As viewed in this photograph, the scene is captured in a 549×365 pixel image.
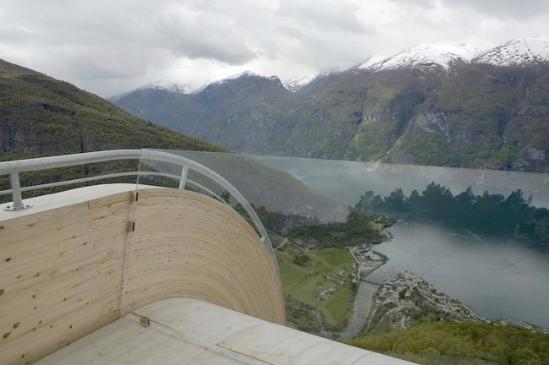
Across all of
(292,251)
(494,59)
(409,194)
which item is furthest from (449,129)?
(292,251)

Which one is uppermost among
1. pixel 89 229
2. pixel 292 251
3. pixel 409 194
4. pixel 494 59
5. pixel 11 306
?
pixel 494 59

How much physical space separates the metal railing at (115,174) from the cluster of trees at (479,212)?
57559 millimetres

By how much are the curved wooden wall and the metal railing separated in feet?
0.57

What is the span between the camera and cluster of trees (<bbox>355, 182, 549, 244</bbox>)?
62.6 m

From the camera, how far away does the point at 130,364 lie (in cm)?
284

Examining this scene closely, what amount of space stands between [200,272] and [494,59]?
213890 mm

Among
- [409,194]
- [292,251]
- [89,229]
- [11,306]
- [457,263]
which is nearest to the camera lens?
[11,306]

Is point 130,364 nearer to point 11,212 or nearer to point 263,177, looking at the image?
point 11,212

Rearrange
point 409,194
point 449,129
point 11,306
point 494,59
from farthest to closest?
point 494,59 < point 449,129 < point 409,194 < point 11,306

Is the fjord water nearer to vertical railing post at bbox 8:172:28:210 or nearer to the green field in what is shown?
the green field

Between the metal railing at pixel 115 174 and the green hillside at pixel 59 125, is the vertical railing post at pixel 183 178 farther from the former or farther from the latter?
the green hillside at pixel 59 125

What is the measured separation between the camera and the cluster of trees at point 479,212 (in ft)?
205

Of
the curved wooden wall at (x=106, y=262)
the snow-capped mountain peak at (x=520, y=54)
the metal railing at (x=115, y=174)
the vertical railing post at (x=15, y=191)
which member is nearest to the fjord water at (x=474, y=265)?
the metal railing at (x=115, y=174)

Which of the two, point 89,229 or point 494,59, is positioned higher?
point 494,59
